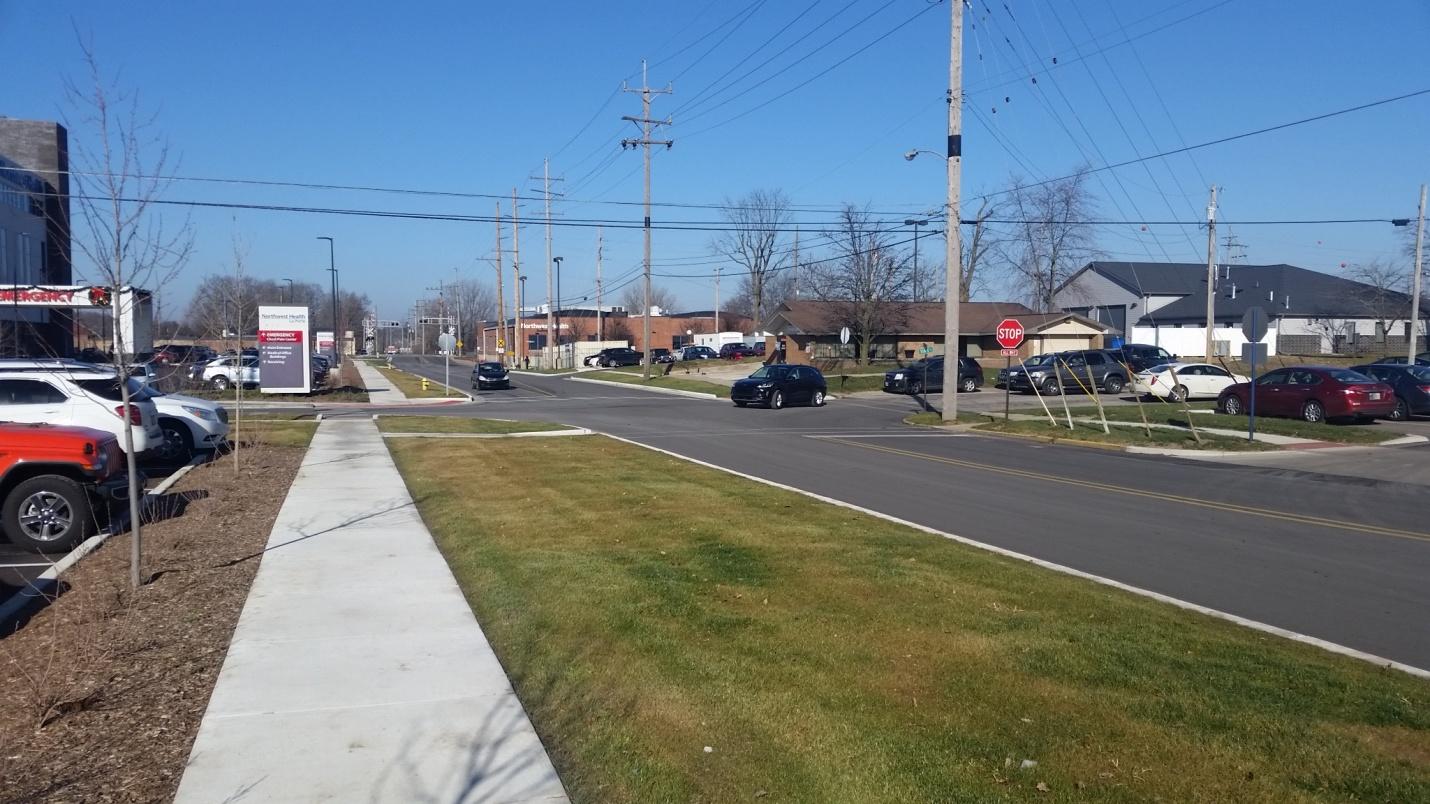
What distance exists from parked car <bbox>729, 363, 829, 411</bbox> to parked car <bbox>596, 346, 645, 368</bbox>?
4147cm

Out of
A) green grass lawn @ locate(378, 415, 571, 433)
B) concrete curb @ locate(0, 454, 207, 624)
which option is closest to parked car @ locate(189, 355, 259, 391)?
green grass lawn @ locate(378, 415, 571, 433)

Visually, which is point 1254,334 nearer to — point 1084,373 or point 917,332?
point 1084,373

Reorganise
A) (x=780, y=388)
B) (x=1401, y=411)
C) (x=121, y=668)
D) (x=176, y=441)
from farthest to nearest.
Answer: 1. (x=780, y=388)
2. (x=1401, y=411)
3. (x=176, y=441)
4. (x=121, y=668)

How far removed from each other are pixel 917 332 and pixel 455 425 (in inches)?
1705

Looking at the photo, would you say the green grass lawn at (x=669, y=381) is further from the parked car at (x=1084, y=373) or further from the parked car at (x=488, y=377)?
the parked car at (x=1084, y=373)

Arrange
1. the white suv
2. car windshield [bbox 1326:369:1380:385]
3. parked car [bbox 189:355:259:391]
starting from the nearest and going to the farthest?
the white suv < car windshield [bbox 1326:369:1380:385] < parked car [bbox 189:355:259:391]

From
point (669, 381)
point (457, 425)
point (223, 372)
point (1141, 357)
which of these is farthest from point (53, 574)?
point (1141, 357)

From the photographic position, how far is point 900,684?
615 cm

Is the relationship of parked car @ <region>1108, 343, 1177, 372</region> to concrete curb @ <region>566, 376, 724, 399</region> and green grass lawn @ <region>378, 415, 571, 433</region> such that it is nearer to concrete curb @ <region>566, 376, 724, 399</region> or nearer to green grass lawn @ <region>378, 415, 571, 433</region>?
concrete curb @ <region>566, 376, 724, 399</region>

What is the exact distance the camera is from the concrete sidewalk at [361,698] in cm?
492

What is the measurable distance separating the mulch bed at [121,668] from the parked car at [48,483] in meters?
0.52

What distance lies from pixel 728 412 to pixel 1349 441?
18.7m

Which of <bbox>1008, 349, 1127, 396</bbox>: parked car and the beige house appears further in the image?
the beige house

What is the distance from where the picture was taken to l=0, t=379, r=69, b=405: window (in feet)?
48.1
